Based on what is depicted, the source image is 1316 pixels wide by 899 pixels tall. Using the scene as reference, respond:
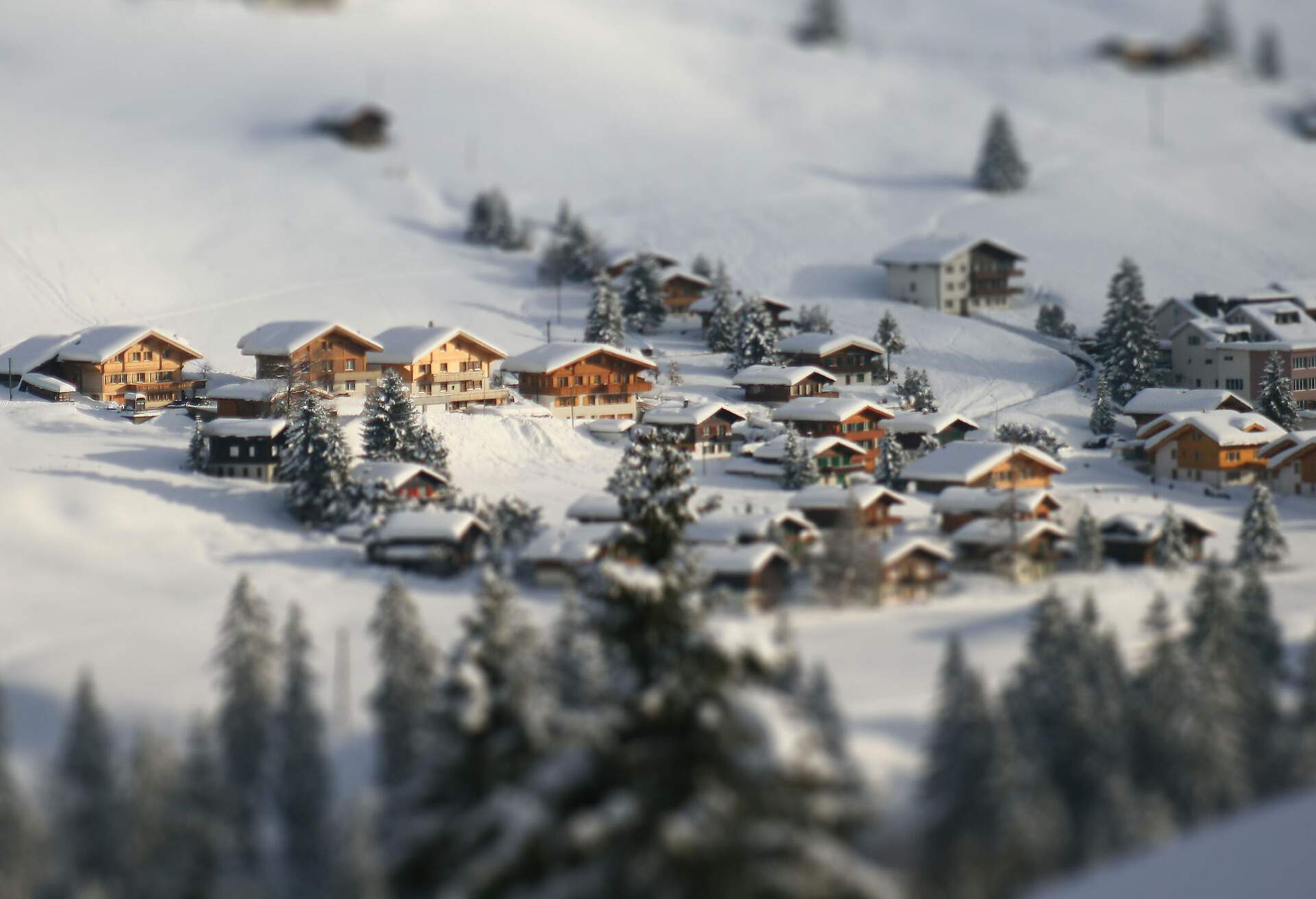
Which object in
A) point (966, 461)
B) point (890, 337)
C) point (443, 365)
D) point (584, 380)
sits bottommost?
point (966, 461)

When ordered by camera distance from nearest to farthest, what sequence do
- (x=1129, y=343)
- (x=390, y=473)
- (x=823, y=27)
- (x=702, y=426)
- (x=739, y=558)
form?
1. (x=739, y=558)
2. (x=390, y=473)
3. (x=702, y=426)
4. (x=1129, y=343)
5. (x=823, y=27)

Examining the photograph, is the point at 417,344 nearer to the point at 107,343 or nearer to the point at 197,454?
the point at 107,343

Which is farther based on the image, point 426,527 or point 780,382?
point 780,382

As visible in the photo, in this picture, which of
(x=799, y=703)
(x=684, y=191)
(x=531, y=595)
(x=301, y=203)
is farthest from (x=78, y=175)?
(x=799, y=703)

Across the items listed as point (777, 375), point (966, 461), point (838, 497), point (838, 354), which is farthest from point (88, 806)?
point (838, 354)

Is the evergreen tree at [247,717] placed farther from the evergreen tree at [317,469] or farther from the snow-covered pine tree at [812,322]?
the snow-covered pine tree at [812,322]

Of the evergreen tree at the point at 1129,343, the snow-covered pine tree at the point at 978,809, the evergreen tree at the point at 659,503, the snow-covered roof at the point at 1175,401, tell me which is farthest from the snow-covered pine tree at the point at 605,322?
the snow-covered pine tree at the point at 978,809
